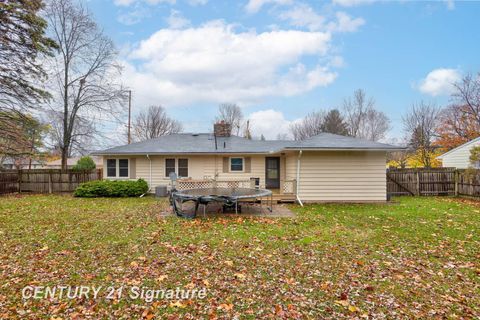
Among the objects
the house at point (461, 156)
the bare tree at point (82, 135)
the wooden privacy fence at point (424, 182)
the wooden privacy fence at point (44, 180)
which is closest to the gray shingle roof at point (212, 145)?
the wooden privacy fence at point (44, 180)

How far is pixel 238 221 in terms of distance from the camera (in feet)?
25.9

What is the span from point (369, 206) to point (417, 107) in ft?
71.7

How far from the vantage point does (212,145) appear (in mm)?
16016

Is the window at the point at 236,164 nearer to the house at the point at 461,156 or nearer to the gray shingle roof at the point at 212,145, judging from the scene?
the gray shingle roof at the point at 212,145

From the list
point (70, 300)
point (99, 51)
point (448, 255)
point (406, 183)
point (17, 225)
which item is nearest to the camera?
point (70, 300)

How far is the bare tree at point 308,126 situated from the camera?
1400 inches

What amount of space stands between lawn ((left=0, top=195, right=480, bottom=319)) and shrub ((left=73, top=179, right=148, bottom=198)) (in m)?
6.00

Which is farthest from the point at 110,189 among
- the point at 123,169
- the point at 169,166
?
the point at 169,166

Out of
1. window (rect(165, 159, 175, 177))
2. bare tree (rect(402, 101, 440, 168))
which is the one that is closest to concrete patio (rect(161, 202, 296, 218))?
window (rect(165, 159, 175, 177))

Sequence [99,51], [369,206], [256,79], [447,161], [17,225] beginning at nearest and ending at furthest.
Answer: [17,225], [369,206], [99,51], [447,161], [256,79]

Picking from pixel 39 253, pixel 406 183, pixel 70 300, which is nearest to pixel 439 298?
pixel 70 300

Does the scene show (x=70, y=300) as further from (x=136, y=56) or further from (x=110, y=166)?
(x=136, y=56)

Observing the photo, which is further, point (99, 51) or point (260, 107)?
point (260, 107)

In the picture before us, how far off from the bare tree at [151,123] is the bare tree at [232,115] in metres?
8.38
